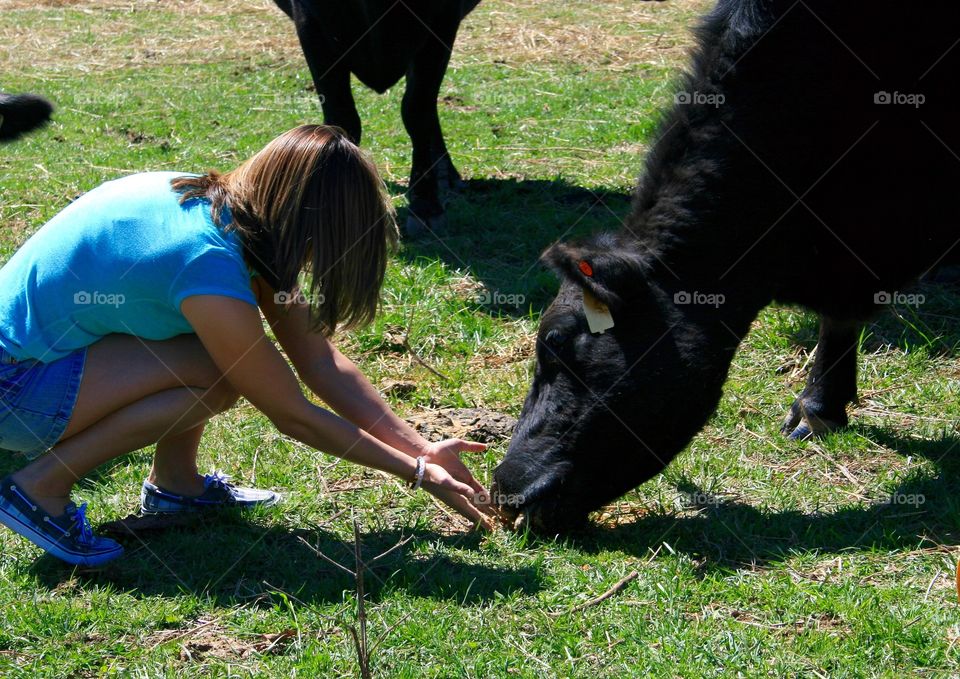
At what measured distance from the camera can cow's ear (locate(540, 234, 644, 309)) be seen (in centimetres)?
389

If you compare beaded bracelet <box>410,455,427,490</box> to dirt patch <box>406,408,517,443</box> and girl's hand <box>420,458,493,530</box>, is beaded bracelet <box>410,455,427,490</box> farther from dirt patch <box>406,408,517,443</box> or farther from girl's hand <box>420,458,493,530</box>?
dirt patch <box>406,408,517,443</box>

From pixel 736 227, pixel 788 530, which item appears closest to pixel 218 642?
pixel 788 530

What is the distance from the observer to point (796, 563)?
366cm

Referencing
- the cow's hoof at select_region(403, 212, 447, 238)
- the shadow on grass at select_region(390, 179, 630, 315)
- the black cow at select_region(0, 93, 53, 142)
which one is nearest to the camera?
the shadow on grass at select_region(390, 179, 630, 315)

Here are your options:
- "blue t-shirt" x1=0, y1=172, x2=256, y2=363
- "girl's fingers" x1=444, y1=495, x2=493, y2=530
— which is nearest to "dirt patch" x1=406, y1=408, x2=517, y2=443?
"girl's fingers" x1=444, y1=495, x2=493, y2=530

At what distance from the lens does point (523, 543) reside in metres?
3.86

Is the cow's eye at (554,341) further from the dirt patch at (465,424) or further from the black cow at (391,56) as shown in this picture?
the black cow at (391,56)

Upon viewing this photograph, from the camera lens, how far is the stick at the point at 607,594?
11.1 feet

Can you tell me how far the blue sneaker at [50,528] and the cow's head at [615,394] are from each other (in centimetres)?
149

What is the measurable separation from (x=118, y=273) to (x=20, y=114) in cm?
382

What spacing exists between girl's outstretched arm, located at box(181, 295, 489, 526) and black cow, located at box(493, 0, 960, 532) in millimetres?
514

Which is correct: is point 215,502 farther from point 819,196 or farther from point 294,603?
point 819,196

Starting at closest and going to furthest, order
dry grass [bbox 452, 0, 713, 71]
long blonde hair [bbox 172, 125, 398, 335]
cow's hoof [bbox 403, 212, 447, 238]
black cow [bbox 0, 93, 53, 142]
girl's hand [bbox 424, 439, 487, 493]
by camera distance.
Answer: long blonde hair [bbox 172, 125, 398, 335] < girl's hand [bbox 424, 439, 487, 493] < black cow [bbox 0, 93, 53, 142] < cow's hoof [bbox 403, 212, 447, 238] < dry grass [bbox 452, 0, 713, 71]

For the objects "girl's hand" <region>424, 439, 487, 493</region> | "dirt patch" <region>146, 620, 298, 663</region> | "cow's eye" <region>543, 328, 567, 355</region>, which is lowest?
"dirt patch" <region>146, 620, 298, 663</region>
